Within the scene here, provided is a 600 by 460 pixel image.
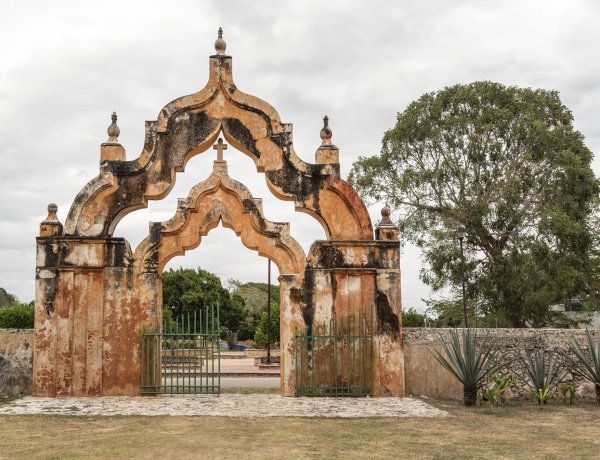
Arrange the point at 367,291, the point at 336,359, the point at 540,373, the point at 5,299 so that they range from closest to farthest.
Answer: the point at 540,373 < the point at 336,359 < the point at 367,291 < the point at 5,299

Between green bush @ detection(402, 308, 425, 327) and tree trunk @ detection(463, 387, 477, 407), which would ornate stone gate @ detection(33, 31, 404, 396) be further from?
green bush @ detection(402, 308, 425, 327)

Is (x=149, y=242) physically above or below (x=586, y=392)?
above

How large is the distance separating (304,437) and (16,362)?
6551 millimetres

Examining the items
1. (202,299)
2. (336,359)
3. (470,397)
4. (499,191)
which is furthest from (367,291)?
(202,299)

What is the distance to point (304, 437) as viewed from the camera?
8023 millimetres

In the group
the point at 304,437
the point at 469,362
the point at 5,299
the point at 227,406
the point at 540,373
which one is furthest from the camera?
the point at 5,299

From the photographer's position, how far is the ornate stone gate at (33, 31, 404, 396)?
1169 cm

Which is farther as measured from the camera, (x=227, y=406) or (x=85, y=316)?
(x=85, y=316)

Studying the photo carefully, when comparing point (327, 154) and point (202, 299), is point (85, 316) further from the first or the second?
point (202, 299)

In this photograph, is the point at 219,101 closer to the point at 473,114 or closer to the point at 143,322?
the point at 143,322

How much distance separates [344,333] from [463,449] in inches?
185

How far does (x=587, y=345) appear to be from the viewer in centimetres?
1216

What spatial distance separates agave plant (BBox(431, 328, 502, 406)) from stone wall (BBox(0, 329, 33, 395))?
7602 mm

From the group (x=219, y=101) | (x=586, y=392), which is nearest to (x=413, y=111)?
(x=219, y=101)
